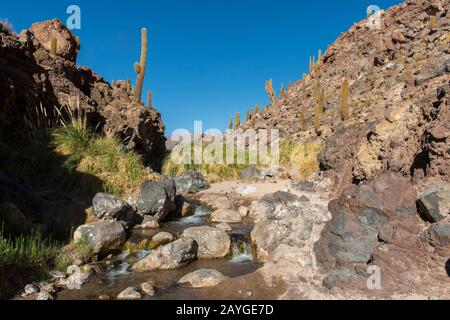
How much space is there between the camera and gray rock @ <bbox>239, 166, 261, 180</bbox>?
1070 centimetres

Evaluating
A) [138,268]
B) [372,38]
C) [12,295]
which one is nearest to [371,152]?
[138,268]

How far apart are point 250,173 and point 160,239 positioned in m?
5.81

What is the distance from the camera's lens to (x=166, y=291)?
3.62m

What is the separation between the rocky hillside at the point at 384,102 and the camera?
425cm

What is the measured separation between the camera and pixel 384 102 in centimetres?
1127

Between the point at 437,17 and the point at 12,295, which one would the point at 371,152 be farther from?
the point at 437,17

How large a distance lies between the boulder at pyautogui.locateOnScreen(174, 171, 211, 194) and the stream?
3.96m

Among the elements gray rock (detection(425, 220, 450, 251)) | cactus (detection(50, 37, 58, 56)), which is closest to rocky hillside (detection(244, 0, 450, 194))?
gray rock (detection(425, 220, 450, 251))

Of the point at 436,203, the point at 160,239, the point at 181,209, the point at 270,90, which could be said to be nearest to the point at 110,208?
the point at 160,239

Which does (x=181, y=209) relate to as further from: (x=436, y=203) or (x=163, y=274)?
(x=436, y=203)
